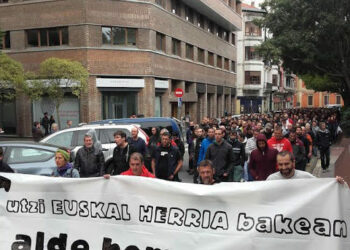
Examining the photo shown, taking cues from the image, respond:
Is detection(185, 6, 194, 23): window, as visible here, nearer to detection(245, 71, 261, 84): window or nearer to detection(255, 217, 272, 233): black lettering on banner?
detection(245, 71, 261, 84): window

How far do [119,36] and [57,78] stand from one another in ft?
19.8

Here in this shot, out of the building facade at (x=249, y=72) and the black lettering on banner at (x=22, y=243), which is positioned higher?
the building facade at (x=249, y=72)

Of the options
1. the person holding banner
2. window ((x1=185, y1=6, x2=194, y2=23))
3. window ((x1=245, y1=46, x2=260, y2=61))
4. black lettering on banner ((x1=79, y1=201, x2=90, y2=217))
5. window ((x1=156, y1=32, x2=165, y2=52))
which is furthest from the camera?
window ((x1=245, y1=46, x2=260, y2=61))

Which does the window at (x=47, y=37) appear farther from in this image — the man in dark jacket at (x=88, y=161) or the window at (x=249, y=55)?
the window at (x=249, y=55)

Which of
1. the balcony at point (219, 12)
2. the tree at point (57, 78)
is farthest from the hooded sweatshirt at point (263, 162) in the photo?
the balcony at point (219, 12)

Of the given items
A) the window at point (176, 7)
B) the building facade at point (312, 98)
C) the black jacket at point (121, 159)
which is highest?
the window at point (176, 7)

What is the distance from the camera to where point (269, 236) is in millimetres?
3793

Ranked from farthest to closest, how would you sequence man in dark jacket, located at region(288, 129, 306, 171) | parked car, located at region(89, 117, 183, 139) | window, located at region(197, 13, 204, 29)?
window, located at region(197, 13, 204, 29), parked car, located at region(89, 117, 183, 139), man in dark jacket, located at region(288, 129, 306, 171)

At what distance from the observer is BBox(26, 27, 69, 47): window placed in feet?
84.9

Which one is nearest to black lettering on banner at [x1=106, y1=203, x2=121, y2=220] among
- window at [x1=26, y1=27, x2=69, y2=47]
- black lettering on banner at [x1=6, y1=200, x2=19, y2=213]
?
black lettering on banner at [x1=6, y1=200, x2=19, y2=213]

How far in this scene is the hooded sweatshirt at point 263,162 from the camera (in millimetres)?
6766

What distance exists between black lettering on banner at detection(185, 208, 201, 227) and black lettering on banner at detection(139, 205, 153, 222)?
384 millimetres

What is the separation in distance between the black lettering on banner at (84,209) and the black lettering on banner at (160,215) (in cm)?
78

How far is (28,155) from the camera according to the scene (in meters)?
8.24
